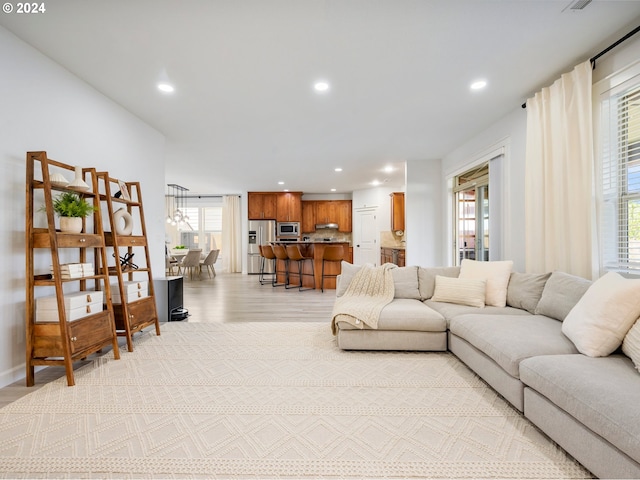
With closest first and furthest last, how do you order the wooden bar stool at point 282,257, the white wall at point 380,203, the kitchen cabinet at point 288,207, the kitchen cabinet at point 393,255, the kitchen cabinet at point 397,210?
the wooden bar stool at point 282,257 < the kitchen cabinet at point 393,255 < the kitchen cabinet at point 397,210 < the white wall at point 380,203 < the kitchen cabinet at point 288,207

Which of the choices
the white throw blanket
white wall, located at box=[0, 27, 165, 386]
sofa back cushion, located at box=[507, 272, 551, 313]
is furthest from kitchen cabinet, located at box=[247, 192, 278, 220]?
sofa back cushion, located at box=[507, 272, 551, 313]

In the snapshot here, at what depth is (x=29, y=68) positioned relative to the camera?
244 cm

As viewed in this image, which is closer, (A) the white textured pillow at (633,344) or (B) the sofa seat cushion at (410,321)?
(A) the white textured pillow at (633,344)

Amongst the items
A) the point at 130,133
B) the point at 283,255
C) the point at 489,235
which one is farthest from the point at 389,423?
the point at 283,255

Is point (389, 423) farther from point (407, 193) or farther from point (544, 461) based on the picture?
point (407, 193)

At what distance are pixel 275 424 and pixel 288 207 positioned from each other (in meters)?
8.16

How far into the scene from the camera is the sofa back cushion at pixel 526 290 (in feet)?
8.96

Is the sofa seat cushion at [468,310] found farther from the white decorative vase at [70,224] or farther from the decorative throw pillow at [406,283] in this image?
the white decorative vase at [70,224]

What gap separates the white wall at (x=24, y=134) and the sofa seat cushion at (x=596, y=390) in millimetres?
3637

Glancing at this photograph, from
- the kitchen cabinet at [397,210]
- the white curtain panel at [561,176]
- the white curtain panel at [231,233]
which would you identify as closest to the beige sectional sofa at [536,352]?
the white curtain panel at [561,176]

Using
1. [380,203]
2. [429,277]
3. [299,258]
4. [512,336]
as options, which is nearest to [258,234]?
[299,258]

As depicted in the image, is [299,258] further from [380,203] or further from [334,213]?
[380,203]

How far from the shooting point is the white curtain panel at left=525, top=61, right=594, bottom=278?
103 inches

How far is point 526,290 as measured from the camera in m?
2.82
